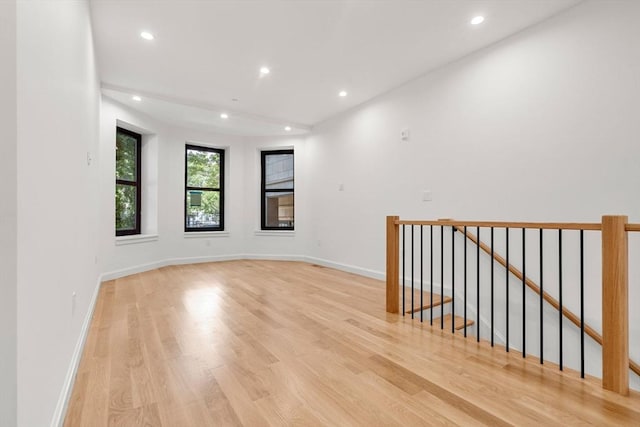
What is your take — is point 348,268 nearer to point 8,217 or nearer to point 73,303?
point 73,303

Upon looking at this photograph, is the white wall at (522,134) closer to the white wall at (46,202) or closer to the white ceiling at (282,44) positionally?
the white ceiling at (282,44)

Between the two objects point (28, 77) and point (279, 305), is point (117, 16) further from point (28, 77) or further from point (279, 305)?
point (279, 305)

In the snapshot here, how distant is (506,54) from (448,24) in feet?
2.37

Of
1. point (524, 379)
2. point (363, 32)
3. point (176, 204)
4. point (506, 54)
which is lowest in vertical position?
point (524, 379)

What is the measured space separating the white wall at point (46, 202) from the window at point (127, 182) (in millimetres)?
3056

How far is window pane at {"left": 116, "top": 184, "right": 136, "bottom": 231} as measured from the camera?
14.9 ft

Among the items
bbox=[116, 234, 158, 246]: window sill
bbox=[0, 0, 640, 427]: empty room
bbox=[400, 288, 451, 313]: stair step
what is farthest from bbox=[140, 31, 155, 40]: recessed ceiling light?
bbox=[400, 288, 451, 313]: stair step

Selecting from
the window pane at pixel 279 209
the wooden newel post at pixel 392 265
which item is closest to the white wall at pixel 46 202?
A: the wooden newel post at pixel 392 265

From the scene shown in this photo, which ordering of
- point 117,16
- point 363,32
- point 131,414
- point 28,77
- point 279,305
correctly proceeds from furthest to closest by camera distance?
point 279,305 < point 363,32 < point 117,16 < point 131,414 < point 28,77

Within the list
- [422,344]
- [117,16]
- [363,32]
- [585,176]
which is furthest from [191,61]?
[585,176]

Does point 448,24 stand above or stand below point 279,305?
above

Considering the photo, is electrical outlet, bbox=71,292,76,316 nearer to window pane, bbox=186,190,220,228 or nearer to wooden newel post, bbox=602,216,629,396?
wooden newel post, bbox=602,216,629,396

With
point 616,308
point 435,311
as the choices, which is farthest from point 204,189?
point 616,308

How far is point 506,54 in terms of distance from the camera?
2.85 m
